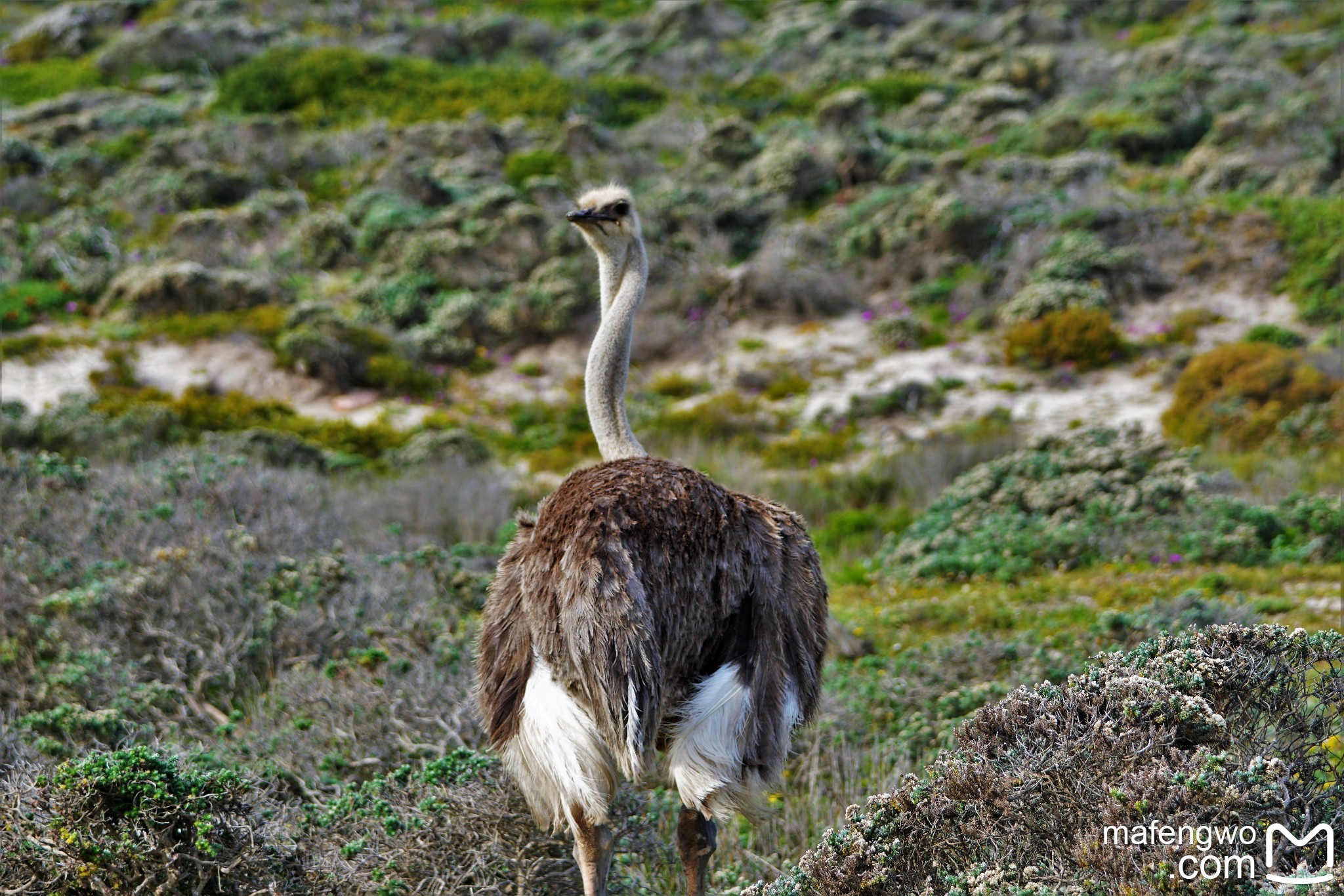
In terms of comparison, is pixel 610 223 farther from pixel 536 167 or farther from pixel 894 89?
pixel 894 89

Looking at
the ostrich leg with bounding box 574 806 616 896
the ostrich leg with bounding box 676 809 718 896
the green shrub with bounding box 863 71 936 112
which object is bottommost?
the green shrub with bounding box 863 71 936 112

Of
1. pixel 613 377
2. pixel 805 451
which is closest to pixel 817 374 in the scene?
pixel 805 451

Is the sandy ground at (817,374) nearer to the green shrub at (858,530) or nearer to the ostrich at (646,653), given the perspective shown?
the green shrub at (858,530)

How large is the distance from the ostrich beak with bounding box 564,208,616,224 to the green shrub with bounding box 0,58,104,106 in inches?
928

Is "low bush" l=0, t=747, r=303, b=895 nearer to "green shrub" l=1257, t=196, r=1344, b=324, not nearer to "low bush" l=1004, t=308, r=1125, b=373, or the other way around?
"low bush" l=1004, t=308, r=1125, b=373

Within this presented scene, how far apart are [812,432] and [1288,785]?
8209 millimetres

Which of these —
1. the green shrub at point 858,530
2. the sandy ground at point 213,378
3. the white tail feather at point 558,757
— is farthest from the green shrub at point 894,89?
the white tail feather at point 558,757

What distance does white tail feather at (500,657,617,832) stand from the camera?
2561mm

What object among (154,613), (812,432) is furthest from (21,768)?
(812,432)

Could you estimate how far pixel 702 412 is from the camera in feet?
35.2

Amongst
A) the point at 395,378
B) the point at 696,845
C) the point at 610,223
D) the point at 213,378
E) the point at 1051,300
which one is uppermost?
the point at 610,223

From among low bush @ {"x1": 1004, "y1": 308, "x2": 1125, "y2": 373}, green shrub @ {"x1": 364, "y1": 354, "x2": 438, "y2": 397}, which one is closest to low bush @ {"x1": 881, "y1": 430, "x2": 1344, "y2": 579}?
low bush @ {"x1": 1004, "y1": 308, "x2": 1125, "y2": 373}

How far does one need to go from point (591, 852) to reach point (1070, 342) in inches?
379

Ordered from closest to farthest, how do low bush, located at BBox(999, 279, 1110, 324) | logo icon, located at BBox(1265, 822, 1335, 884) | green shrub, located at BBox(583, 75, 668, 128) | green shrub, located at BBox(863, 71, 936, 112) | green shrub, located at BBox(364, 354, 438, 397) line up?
logo icon, located at BBox(1265, 822, 1335, 884) → low bush, located at BBox(999, 279, 1110, 324) → green shrub, located at BBox(364, 354, 438, 397) → green shrub, located at BBox(863, 71, 936, 112) → green shrub, located at BBox(583, 75, 668, 128)
